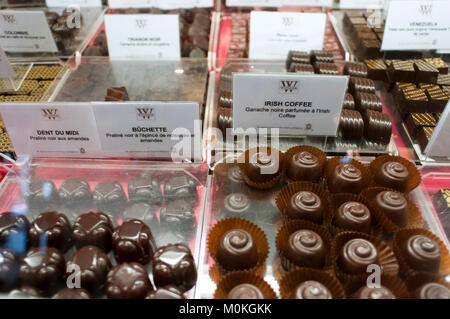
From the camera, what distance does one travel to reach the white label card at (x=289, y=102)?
1.88 meters

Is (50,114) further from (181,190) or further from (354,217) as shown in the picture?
(354,217)

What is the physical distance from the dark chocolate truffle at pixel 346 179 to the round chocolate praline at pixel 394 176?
11 cm

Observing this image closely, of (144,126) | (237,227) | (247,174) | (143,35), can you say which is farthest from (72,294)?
(143,35)

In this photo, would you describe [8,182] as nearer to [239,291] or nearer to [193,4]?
[239,291]

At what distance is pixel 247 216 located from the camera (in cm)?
182

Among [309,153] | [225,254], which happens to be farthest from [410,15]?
[225,254]

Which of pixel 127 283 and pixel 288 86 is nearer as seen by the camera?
pixel 127 283

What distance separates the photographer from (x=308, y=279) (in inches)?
58.6

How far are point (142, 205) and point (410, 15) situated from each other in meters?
2.23

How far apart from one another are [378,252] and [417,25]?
191 cm

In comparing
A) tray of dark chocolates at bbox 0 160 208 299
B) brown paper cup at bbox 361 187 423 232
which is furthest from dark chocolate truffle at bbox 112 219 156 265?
brown paper cup at bbox 361 187 423 232

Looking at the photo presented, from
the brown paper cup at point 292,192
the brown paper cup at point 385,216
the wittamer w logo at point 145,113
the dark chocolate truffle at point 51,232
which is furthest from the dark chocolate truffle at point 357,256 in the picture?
the dark chocolate truffle at point 51,232

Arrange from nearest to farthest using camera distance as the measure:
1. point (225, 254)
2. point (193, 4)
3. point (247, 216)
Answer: point (225, 254) < point (247, 216) < point (193, 4)
